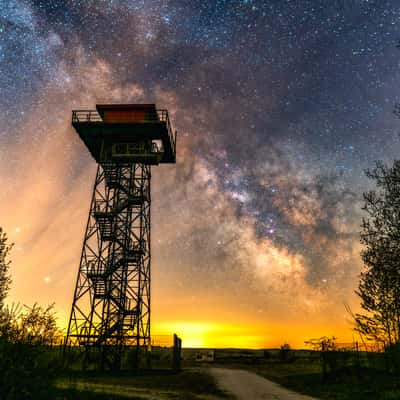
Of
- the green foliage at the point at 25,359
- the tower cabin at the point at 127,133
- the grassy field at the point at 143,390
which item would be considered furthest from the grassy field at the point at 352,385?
the tower cabin at the point at 127,133

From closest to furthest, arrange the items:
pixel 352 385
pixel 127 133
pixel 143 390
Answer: pixel 143 390
pixel 352 385
pixel 127 133

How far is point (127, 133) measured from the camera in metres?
32.1

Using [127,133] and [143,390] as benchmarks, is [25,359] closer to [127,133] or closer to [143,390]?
[143,390]

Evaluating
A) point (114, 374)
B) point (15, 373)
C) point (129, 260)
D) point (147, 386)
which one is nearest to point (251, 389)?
point (147, 386)

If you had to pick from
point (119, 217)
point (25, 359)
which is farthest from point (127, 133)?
point (25, 359)

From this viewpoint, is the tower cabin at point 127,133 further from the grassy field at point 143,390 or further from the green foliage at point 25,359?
the green foliage at point 25,359

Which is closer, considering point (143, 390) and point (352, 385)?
point (143, 390)

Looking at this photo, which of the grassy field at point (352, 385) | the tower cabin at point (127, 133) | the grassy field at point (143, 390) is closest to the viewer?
the grassy field at point (143, 390)

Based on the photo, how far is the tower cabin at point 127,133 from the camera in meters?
31.5

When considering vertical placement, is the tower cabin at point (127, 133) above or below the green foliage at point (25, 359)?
above

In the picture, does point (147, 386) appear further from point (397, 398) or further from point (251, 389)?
point (397, 398)

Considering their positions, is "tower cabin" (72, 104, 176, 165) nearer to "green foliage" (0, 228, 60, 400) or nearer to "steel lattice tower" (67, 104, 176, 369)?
"steel lattice tower" (67, 104, 176, 369)

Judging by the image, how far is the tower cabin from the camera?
3145cm

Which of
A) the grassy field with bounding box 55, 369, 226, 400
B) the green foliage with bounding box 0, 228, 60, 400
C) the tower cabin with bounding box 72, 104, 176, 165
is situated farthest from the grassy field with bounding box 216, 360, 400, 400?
the tower cabin with bounding box 72, 104, 176, 165
